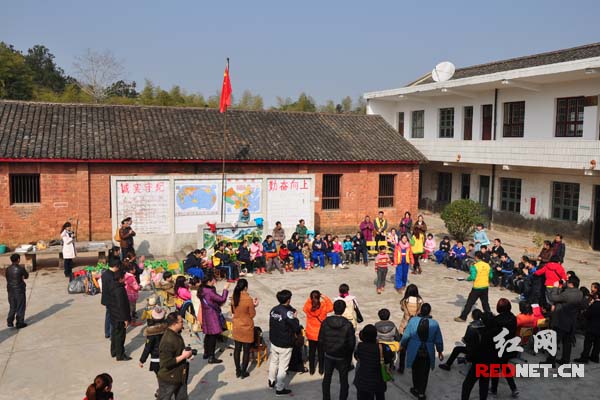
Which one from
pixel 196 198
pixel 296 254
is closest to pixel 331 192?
pixel 296 254

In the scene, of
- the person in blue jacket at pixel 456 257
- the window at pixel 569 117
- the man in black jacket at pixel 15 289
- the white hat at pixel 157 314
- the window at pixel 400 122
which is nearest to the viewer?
the white hat at pixel 157 314

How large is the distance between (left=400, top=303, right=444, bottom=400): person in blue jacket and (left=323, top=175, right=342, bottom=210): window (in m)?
14.5

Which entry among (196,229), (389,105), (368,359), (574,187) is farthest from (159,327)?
(389,105)

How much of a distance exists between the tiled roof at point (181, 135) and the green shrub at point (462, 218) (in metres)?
3.63

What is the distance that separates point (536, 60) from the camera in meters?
23.1

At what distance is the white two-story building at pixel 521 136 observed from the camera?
18672 millimetres

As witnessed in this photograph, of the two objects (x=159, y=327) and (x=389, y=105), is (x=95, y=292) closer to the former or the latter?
(x=159, y=327)

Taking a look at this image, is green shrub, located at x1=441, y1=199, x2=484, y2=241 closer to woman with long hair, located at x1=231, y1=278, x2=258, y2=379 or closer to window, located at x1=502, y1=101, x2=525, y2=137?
window, located at x1=502, y1=101, x2=525, y2=137

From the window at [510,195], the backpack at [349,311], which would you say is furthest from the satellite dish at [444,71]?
the backpack at [349,311]

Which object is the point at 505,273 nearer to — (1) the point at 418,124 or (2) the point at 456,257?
(2) the point at 456,257

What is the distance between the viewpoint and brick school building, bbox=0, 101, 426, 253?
17.7m

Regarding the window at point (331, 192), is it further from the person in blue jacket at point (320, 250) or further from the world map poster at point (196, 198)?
the world map poster at point (196, 198)

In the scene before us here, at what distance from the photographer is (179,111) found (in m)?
22.3

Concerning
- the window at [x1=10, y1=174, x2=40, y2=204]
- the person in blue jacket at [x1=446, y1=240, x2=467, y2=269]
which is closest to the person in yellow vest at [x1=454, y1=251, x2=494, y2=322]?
the person in blue jacket at [x1=446, y1=240, x2=467, y2=269]
